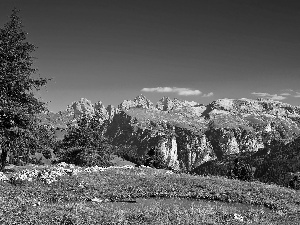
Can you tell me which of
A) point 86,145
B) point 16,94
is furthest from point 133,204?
point 86,145

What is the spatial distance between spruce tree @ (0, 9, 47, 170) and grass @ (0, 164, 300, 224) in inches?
306

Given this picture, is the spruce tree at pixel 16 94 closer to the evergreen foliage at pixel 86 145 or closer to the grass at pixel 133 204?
the grass at pixel 133 204

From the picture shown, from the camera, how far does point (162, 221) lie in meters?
12.2

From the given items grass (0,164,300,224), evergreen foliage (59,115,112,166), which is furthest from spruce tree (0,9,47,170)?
evergreen foliage (59,115,112,166)

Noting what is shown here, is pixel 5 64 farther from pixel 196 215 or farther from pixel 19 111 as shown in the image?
pixel 196 215

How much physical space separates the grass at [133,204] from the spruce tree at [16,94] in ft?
25.5

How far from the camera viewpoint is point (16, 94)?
3116 centimetres

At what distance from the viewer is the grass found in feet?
41.4

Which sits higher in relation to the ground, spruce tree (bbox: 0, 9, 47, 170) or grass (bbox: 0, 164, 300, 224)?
spruce tree (bbox: 0, 9, 47, 170)

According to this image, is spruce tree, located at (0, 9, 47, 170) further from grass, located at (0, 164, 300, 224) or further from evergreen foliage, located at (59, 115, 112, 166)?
evergreen foliage, located at (59, 115, 112, 166)

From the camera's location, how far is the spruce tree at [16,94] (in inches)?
1177

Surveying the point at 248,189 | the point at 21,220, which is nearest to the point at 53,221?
the point at 21,220

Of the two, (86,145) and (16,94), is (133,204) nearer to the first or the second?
(16,94)

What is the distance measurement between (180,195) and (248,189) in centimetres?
506
